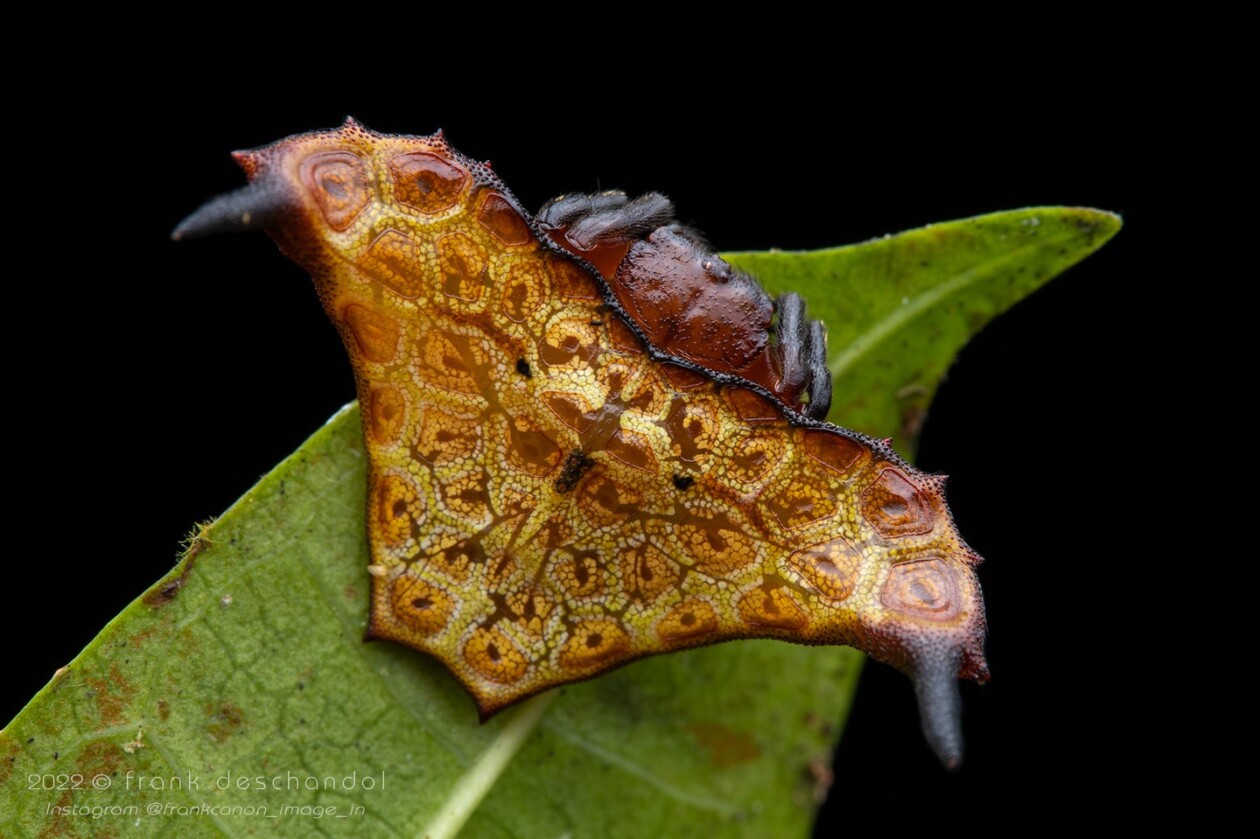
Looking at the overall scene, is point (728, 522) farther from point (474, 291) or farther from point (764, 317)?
point (474, 291)

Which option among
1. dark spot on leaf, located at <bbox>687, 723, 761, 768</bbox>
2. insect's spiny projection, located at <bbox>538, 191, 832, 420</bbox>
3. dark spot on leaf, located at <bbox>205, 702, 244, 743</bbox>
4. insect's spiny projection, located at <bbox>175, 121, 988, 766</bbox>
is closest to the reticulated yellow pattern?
insect's spiny projection, located at <bbox>175, 121, 988, 766</bbox>

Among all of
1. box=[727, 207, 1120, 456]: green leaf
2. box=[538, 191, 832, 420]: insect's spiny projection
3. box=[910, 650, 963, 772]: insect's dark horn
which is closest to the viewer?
box=[910, 650, 963, 772]: insect's dark horn

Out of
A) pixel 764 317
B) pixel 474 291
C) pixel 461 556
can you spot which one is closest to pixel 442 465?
pixel 461 556

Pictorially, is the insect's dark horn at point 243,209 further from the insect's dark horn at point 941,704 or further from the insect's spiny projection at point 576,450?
the insect's dark horn at point 941,704

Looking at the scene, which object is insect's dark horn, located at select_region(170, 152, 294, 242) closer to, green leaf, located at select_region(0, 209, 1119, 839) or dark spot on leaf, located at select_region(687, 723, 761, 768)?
green leaf, located at select_region(0, 209, 1119, 839)

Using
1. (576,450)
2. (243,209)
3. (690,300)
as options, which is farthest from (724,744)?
(243,209)

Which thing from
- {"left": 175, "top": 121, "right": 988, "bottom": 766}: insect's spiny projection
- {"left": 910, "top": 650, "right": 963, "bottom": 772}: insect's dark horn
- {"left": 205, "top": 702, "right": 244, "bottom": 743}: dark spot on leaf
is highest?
{"left": 175, "top": 121, "right": 988, "bottom": 766}: insect's spiny projection
